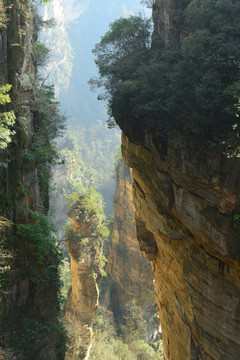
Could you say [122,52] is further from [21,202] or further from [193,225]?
[193,225]

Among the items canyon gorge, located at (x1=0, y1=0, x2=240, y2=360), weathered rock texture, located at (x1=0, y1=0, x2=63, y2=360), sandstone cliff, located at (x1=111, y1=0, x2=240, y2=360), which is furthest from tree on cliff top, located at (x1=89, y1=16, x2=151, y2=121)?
weathered rock texture, located at (x1=0, y1=0, x2=63, y2=360)

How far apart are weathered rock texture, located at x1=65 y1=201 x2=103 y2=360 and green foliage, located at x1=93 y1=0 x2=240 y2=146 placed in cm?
1123

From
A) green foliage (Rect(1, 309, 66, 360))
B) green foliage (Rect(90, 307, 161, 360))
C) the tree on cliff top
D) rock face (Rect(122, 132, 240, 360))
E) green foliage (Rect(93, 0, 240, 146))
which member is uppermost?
the tree on cliff top

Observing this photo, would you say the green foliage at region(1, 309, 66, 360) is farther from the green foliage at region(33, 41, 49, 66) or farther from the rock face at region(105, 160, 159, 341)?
the rock face at region(105, 160, 159, 341)

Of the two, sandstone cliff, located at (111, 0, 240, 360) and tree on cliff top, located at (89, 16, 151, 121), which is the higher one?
tree on cliff top, located at (89, 16, 151, 121)

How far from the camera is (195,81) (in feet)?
24.8

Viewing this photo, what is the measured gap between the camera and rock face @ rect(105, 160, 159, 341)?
26.9 m

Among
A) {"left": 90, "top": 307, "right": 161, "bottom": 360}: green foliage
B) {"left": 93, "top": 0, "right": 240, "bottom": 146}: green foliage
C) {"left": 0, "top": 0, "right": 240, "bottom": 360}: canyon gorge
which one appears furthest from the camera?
{"left": 90, "top": 307, "right": 161, "bottom": 360}: green foliage

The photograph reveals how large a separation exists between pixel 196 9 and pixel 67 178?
45480 mm

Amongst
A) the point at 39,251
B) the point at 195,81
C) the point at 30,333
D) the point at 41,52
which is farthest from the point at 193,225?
the point at 41,52

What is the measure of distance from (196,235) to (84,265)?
12979 mm

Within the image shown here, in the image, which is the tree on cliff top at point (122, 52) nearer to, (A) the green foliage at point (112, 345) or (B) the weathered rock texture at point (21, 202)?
(B) the weathered rock texture at point (21, 202)

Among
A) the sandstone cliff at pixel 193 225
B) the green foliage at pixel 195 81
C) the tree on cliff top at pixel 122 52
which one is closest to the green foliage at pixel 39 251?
the sandstone cliff at pixel 193 225

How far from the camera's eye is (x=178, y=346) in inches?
434
